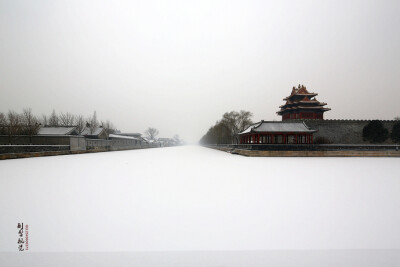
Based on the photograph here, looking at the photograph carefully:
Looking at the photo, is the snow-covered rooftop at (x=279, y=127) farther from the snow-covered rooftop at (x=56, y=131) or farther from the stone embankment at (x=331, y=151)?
the snow-covered rooftop at (x=56, y=131)

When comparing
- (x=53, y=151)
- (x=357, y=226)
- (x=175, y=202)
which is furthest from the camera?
(x=53, y=151)

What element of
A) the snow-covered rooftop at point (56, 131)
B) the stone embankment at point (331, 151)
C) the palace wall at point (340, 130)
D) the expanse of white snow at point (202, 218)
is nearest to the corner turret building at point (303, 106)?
the palace wall at point (340, 130)

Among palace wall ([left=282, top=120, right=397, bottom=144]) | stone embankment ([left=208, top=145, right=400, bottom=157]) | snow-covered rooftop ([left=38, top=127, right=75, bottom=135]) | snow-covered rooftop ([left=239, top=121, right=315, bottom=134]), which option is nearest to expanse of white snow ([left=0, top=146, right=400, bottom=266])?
stone embankment ([left=208, top=145, right=400, bottom=157])

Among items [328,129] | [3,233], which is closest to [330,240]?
[3,233]

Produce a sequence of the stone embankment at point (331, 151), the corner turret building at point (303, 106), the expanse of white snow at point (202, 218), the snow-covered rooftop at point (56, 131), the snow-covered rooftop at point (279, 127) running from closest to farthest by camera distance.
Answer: the expanse of white snow at point (202, 218) < the stone embankment at point (331, 151) < the snow-covered rooftop at point (279, 127) < the snow-covered rooftop at point (56, 131) < the corner turret building at point (303, 106)

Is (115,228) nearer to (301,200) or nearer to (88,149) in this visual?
(301,200)

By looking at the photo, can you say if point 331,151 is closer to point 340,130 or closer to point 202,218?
point 340,130

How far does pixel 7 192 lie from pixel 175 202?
571 cm

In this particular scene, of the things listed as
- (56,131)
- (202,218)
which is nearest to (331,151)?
(202,218)

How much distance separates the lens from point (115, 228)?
4.41 metres

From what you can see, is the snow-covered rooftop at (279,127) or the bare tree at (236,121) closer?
the snow-covered rooftop at (279,127)

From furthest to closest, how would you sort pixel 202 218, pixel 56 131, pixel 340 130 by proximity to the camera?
1. pixel 56 131
2. pixel 340 130
3. pixel 202 218

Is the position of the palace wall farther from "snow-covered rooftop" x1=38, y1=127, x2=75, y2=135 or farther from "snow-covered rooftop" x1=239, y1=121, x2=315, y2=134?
"snow-covered rooftop" x1=38, y1=127, x2=75, y2=135

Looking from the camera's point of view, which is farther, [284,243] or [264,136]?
[264,136]
